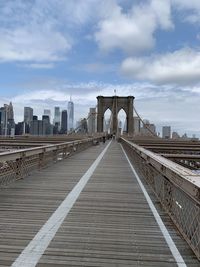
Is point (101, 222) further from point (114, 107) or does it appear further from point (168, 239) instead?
point (114, 107)

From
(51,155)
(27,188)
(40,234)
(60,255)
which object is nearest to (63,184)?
(27,188)

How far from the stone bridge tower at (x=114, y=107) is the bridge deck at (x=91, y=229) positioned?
458ft

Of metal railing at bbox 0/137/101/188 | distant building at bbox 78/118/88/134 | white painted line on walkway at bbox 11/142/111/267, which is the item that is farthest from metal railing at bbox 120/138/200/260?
distant building at bbox 78/118/88/134

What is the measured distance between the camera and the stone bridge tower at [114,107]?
153 metres

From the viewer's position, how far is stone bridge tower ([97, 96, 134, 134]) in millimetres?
152750

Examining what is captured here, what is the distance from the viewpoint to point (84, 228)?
7723 mm

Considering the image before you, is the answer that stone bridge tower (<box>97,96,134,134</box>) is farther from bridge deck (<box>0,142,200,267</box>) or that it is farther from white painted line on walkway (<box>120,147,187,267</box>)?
white painted line on walkway (<box>120,147,187,267</box>)

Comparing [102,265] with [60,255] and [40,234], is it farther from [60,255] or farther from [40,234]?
[40,234]

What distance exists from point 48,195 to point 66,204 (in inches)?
54.7

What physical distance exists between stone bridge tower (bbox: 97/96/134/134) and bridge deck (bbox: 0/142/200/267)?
458 ft

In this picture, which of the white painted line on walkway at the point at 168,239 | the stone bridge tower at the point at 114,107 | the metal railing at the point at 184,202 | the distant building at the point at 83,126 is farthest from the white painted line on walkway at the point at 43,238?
the stone bridge tower at the point at 114,107

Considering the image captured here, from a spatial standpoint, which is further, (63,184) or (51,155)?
(51,155)

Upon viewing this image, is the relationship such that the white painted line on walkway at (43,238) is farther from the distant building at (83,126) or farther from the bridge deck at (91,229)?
the distant building at (83,126)

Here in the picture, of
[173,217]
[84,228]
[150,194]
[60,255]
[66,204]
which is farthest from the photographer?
[150,194]
